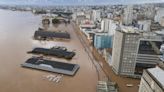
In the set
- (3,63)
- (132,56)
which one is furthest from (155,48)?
(3,63)

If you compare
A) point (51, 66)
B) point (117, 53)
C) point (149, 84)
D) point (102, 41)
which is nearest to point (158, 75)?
point (149, 84)

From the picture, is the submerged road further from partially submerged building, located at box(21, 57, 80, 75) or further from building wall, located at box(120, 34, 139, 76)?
partially submerged building, located at box(21, 57, 80, 75)

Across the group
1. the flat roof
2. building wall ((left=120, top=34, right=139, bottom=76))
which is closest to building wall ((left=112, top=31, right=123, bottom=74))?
building wall ((left=120, top=34, right=139, bottom=76))

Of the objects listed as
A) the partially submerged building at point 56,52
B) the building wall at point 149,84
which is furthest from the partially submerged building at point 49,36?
the building wall at point 149,84

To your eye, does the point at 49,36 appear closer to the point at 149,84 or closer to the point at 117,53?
the point at 117,53

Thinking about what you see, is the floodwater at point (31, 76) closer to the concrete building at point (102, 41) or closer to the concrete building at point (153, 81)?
the concrete building at point (102, 41)
